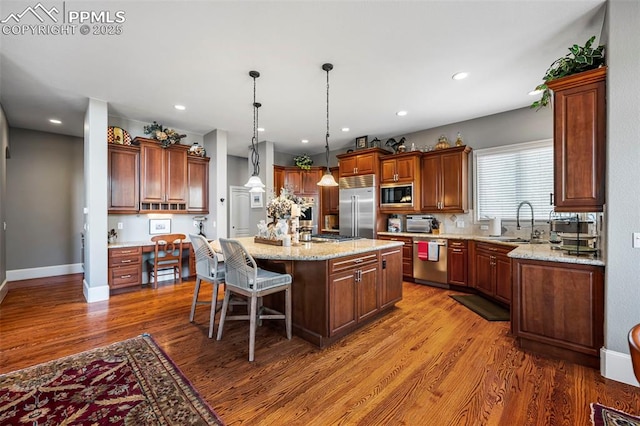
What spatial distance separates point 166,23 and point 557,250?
4211 millimetres

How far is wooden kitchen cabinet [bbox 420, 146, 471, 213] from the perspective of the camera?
186 inches

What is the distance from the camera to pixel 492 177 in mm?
4656

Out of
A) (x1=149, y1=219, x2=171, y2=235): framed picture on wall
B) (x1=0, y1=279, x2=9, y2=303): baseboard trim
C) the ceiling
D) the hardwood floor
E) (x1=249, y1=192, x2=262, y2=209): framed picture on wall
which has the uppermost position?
the ceiling

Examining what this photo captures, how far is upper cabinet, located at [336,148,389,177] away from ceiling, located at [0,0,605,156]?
103 cm

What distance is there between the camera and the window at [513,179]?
13.6ft

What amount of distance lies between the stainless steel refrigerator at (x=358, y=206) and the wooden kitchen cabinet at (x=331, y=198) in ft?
2.09

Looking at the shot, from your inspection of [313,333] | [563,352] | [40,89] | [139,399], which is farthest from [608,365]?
[40,89]

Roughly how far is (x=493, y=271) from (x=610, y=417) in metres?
2.29

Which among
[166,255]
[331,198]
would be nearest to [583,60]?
[331,198]

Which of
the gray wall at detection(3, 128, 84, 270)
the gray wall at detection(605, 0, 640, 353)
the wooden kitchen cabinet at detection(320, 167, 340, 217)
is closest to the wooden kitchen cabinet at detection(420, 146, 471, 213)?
the wooden kitchen cabinet at detection(320, 167, 340, 217)

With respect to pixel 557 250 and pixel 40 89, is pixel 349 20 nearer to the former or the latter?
pixel 557 250

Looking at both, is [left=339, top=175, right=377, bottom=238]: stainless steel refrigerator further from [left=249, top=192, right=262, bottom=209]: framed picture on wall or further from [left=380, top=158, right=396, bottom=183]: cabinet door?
[left=249, top=192, right=262, bottom=209]: framed picture on wall

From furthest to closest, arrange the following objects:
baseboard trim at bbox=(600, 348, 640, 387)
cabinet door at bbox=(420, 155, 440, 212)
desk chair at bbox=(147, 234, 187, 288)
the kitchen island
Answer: cabinet door at bbox=(420, 155, 440, 212) < desk chair at bbox=(147, 234, 187, 288) < the kitchen island < baseboard trim at bbox=(600, 348, 640, 387)

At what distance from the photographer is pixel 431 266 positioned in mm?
4758
